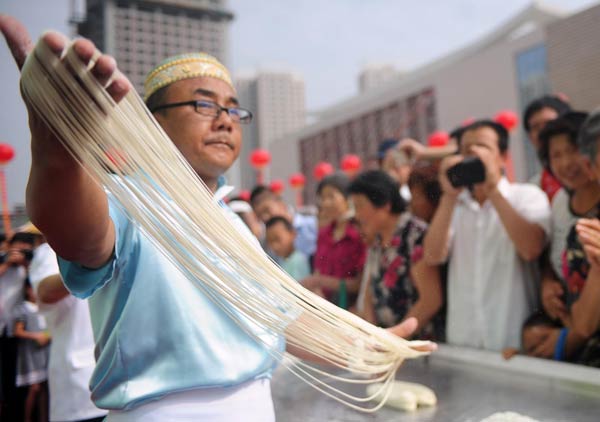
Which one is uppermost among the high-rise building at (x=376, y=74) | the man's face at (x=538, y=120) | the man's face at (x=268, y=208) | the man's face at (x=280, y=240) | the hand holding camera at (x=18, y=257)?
the high-rise building at (x=376, y=74)

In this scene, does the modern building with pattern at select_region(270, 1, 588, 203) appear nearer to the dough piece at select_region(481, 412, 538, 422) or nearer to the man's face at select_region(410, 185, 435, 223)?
the man's face at select_region(410, 185, 435, 223)

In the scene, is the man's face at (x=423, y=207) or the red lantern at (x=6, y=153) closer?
the red lantern at (x=6, y=153)

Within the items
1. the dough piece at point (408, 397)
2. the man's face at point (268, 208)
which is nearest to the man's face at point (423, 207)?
the dough piece at point (408, 397)

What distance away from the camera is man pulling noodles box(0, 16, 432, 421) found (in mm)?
544

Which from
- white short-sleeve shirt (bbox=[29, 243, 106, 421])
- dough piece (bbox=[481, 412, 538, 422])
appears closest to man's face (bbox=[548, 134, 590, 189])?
dough piece (bbox=[481, 412, 538, 422])

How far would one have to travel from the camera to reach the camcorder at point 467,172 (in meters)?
1.54

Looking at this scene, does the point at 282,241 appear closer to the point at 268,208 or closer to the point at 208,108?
the point at 268,208

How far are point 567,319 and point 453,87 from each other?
17.1 meters

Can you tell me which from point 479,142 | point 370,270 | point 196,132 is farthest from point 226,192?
point 479,142

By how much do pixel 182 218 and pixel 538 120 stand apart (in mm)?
2387

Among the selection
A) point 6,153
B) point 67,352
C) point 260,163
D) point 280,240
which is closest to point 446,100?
point 260,163

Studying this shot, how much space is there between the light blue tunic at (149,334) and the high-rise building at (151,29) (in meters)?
0.42

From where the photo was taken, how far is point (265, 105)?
1677mm

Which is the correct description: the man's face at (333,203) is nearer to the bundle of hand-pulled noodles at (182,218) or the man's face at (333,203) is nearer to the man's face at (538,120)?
the man's face at (538,120)
